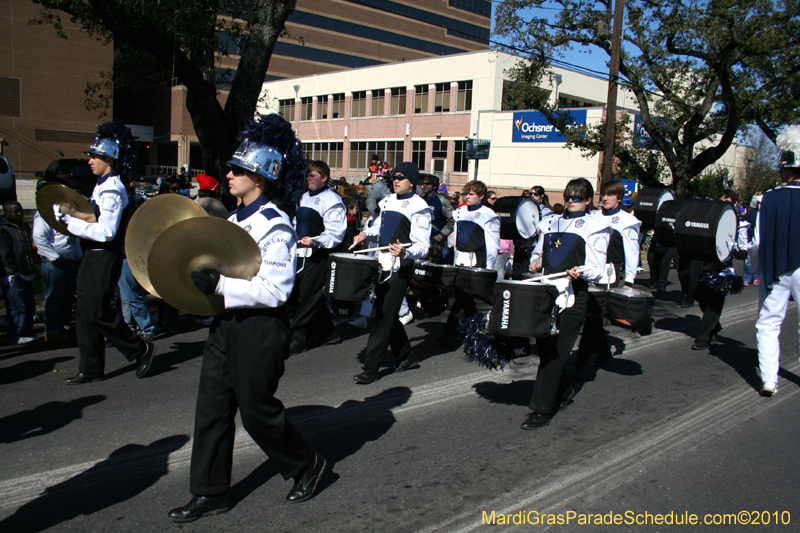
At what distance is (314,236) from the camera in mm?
6797

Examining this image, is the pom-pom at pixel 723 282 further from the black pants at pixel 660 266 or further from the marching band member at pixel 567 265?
the black pants at pixel 660 266

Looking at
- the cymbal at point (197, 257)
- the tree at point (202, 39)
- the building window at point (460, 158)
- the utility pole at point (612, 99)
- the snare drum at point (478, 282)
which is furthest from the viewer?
the building window at point (460, 158)

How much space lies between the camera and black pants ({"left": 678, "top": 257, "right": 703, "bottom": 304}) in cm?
847

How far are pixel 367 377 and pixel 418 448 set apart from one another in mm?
1503

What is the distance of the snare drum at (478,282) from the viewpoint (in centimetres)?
638

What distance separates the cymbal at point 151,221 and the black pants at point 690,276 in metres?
6.90

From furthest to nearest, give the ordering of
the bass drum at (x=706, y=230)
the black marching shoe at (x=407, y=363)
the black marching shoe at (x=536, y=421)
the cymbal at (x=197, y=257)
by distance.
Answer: the bass drum at (x=706, y=230), the black marching shoe at (x=407, y=363), the black marching shoe at (x=536, y=421), the cymbal at (x=197, y=257)

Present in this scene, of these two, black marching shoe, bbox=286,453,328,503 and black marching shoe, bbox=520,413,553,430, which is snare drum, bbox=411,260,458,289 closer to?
black marching shoe, bbox=520,413,553,430

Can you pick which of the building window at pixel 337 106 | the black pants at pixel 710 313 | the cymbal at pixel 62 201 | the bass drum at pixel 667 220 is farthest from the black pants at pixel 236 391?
the building window at pixel 337 106

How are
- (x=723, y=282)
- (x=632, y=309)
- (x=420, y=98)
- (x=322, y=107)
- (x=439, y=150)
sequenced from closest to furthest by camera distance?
(x=632, y=309)
(x=723, y=282)
(x=439, y=150)
(x=420, y=98)
(x=322, y=107)

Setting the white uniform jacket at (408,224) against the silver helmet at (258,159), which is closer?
the silver helmet at (258,159)

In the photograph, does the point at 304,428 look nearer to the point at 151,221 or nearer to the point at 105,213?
the point at 151,221

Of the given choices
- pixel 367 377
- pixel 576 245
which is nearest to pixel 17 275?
pixel 367 377

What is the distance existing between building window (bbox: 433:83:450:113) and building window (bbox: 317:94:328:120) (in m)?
13.5
